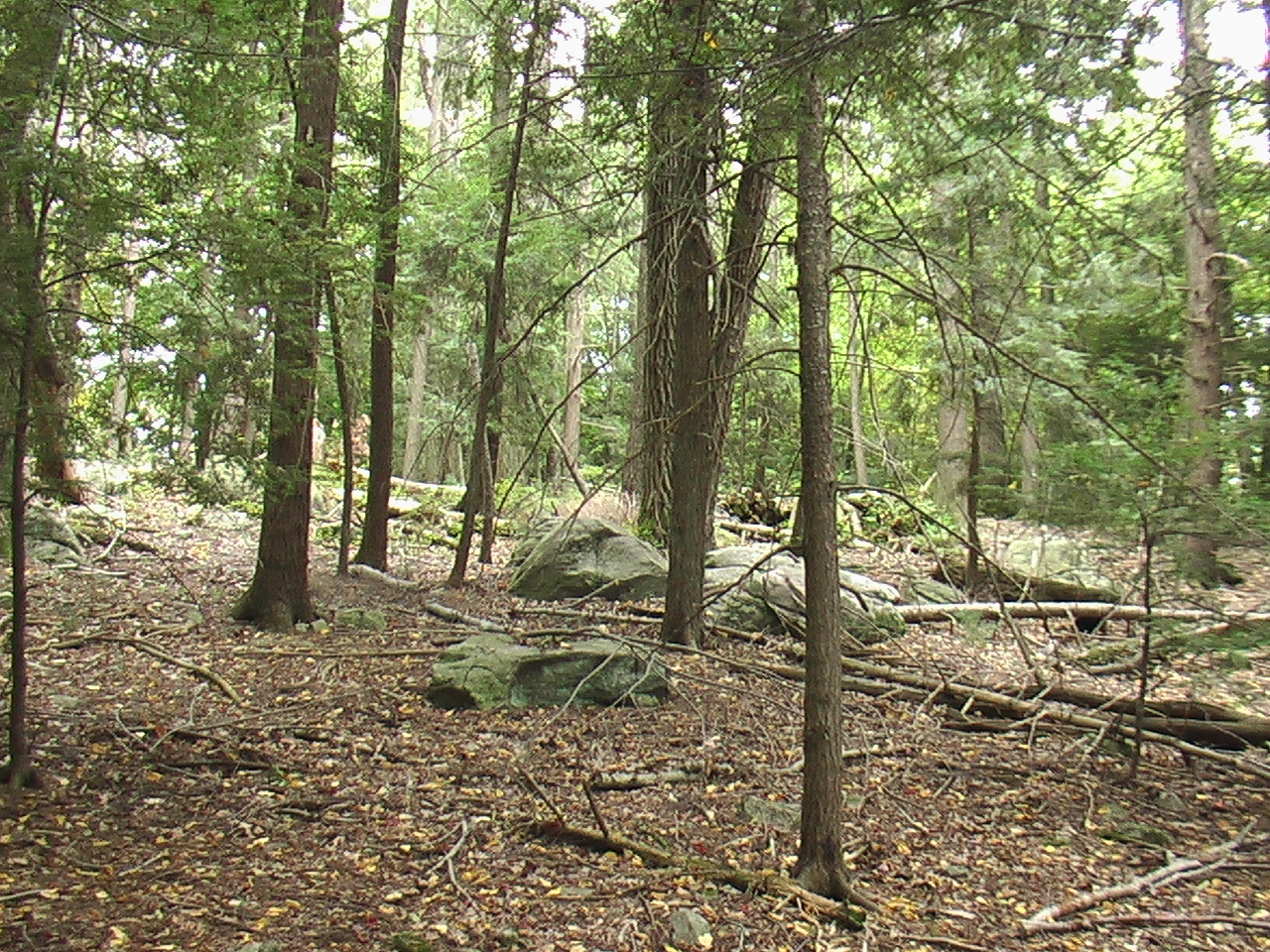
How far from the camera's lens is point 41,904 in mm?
3635

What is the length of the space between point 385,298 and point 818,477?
20.1ft

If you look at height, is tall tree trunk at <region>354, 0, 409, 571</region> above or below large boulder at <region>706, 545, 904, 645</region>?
above

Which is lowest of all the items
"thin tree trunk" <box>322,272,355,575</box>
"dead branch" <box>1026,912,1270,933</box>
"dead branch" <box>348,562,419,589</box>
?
"dead branch" <box>1026,912,1270,933</box>

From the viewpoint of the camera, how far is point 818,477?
3.82 metres

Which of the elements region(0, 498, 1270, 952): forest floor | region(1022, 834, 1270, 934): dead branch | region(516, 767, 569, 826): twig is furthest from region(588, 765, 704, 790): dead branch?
region(1022, 834, 1270, 934): dead branch

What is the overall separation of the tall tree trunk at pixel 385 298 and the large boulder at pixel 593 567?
1.83 metres

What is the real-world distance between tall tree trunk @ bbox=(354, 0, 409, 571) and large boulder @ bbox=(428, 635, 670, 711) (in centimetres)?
329

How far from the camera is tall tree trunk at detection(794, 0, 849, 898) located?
3.81m

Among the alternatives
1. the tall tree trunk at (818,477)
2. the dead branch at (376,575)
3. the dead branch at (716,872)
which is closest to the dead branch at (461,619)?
the dead branch at (376,575)

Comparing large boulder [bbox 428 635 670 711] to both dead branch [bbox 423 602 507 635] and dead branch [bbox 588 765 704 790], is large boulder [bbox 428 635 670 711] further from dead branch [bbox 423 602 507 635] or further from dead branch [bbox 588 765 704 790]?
dead branch [bbox 423 602 507 635]

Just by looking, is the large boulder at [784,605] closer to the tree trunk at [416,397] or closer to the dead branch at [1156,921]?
the dead branch at [1156,921]

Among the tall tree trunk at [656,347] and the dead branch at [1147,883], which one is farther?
the tall tree trunk at [656,347]

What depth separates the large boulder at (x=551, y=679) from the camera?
20.7 feet

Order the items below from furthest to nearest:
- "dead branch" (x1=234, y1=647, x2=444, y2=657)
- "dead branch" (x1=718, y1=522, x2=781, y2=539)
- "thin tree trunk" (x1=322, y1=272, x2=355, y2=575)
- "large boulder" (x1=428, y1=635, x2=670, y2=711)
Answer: "dead branch" (x1=718, y1=522, x2=781, y2=539)
"thin tree trunk" (x1=322, y1=272, x2=355, y2=575)
"dead branch" (x1=234, y1=647, x2=444, y2=657)
"large boulder" (x1=428, y1=635, x2=670, y2=711)
